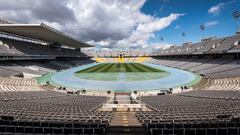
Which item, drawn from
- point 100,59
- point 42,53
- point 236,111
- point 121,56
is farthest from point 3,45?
point 121,56

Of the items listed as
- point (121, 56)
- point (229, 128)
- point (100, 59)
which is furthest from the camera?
point (121, 56)

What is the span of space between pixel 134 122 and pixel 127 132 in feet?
8.12

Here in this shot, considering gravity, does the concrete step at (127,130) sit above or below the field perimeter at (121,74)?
below

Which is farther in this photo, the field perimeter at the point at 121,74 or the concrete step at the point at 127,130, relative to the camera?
the field perimeter at the point at 121,74

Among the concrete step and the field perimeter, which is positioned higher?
the field perimeter

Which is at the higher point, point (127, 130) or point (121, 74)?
point (121, 74)

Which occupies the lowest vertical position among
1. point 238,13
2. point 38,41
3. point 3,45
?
point 3,45

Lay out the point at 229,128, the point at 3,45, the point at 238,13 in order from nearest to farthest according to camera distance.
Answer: the point at 229,128, the point at 3,45, the point at 238,13

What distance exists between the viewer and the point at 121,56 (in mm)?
133750

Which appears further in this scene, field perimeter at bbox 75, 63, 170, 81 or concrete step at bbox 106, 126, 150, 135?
field perimeter at bbox 75, 63, 170, 81

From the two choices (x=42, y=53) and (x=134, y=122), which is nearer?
(x=134, y=122)

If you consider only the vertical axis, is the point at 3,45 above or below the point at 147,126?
above

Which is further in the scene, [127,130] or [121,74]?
[121,74]

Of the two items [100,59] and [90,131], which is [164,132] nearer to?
[90,131]
